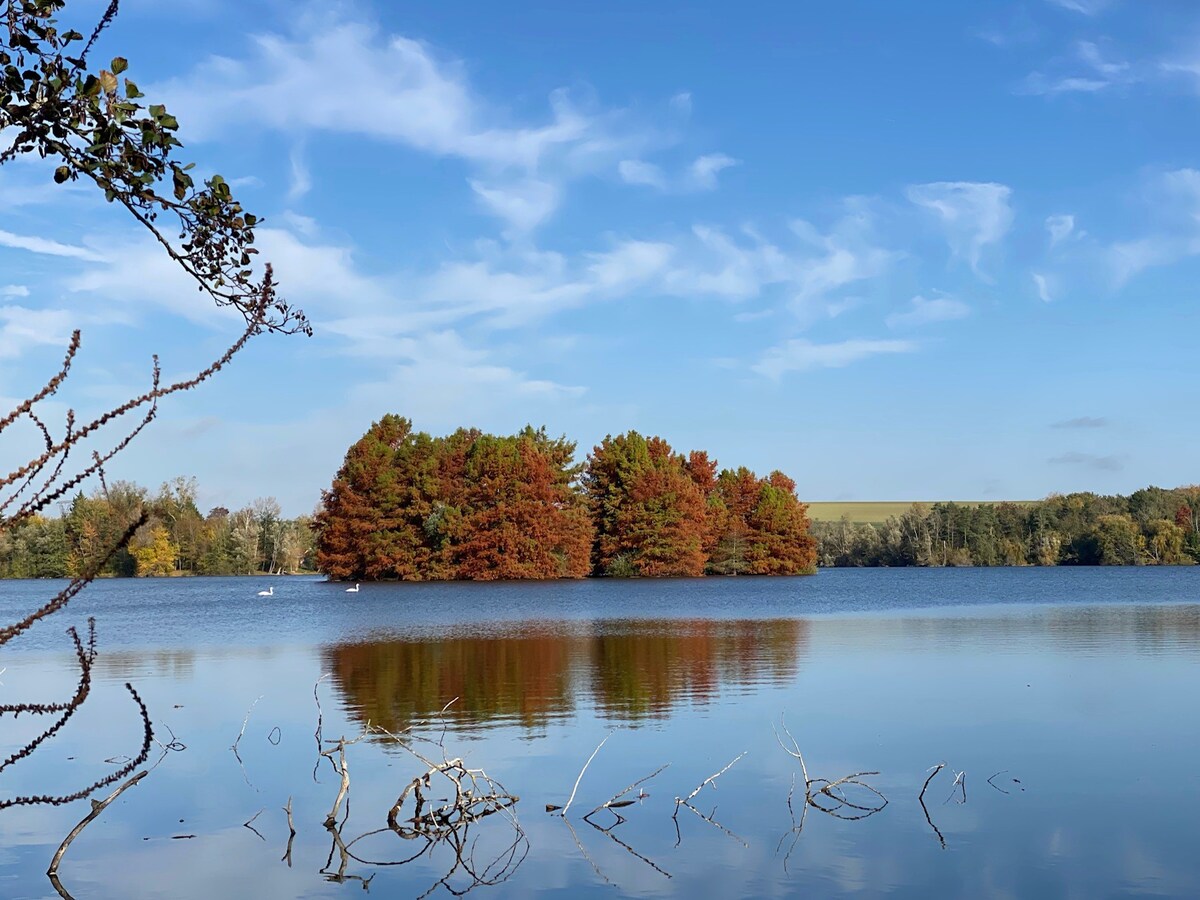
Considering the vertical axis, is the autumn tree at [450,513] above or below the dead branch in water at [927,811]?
above

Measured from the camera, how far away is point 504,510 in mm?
70938

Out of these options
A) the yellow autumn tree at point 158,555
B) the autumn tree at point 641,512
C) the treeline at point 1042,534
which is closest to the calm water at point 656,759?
the autumn tree at point 641,512

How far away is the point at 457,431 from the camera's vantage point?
250ft

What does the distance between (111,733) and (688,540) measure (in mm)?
63493

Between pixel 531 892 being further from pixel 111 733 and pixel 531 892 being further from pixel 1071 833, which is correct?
pixel 111 733

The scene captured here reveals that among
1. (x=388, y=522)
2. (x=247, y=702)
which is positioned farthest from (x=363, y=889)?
(x=388, y=522)

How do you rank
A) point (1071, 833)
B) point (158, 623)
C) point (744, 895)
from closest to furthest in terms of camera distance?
1. point (744, 895)
2. point (1071, 833)
3. point (158, 623)

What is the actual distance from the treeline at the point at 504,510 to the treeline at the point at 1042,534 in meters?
37.4

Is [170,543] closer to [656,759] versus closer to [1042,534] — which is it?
[1042,534]

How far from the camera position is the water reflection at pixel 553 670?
51.1 ft

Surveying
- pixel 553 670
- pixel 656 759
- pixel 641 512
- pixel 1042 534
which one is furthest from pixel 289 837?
pixel 1042 534

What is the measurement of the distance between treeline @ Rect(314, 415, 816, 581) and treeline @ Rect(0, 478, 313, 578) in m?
11.6

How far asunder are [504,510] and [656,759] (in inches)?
2341

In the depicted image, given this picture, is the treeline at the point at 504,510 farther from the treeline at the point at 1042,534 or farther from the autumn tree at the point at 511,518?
the treeline at the point at 1042,534
